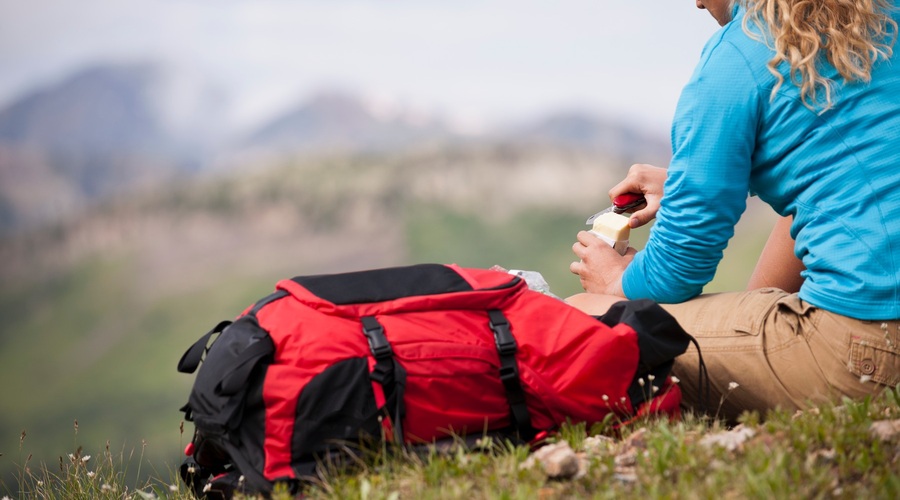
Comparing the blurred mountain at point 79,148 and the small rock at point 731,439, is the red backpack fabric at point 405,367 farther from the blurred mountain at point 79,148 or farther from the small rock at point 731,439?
the blurred mountain at point 79,148

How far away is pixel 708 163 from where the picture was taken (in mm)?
3381

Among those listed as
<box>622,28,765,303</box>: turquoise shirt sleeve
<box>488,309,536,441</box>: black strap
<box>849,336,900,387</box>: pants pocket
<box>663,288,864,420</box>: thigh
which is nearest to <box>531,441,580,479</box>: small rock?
<box>488,309,536,441</box>: black strap

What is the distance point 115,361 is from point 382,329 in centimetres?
7468

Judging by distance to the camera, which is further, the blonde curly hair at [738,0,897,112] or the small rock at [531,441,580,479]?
the blonde curly hair at [738,0,897,112]

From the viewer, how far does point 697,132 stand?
337 cm

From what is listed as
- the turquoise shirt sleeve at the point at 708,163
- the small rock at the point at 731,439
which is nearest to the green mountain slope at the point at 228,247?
the turquoise shirt sleeve at the point at 708,163

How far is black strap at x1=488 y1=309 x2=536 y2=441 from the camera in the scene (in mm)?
3240

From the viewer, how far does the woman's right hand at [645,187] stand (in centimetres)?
403

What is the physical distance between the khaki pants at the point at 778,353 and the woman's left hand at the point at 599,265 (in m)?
0.36

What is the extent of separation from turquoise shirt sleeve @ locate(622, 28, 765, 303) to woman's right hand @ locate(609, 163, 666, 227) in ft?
1.26

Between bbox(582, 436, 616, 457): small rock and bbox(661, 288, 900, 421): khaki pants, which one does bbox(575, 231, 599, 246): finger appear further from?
bbox(582, 436, 616, 457): small rock

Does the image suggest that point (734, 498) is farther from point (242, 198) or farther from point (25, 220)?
point (25, 220)

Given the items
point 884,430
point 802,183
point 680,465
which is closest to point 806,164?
point 802,183

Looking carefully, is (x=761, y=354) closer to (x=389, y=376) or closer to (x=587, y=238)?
(x=587, y=238)
